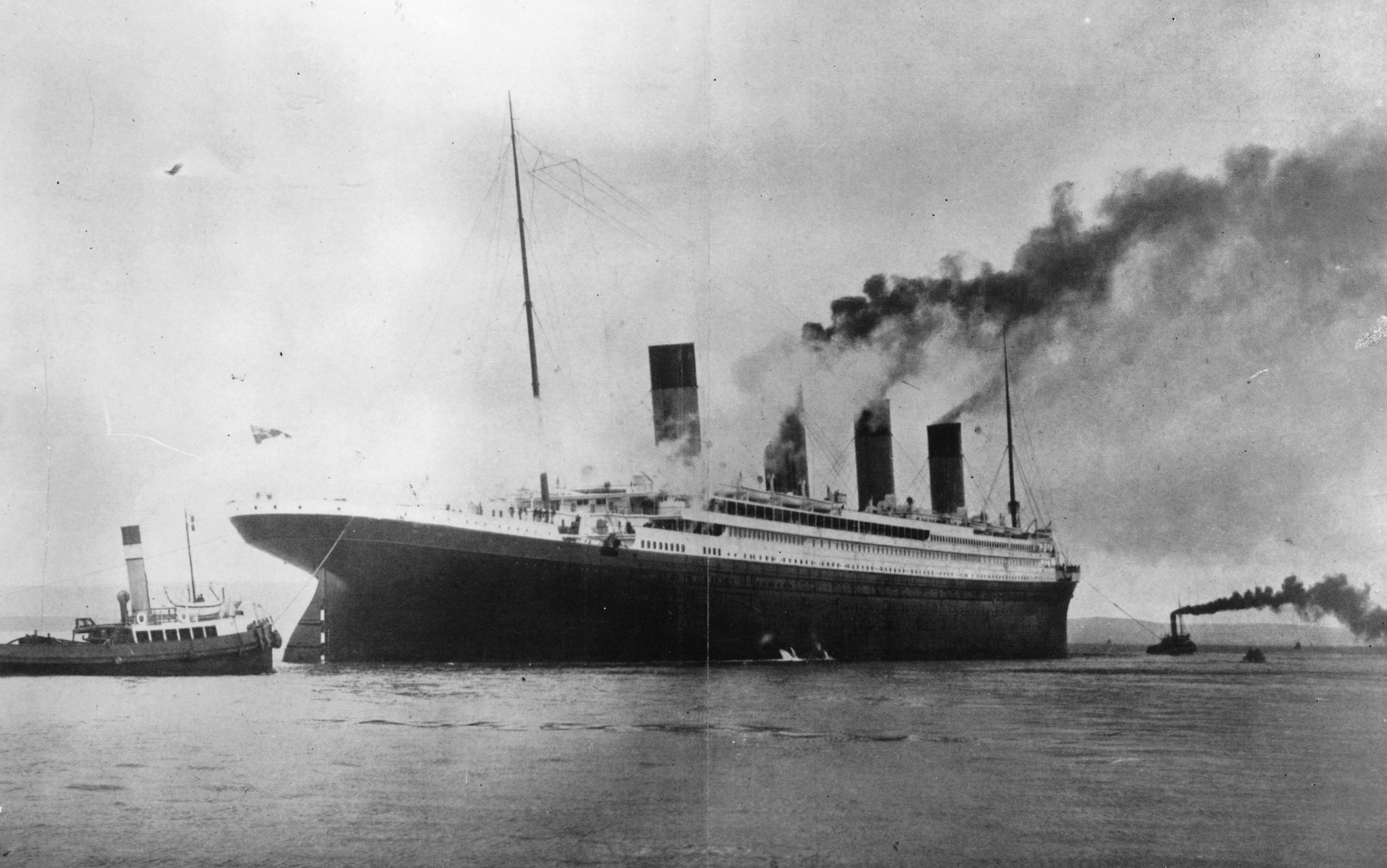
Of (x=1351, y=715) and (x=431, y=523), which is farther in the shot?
(x=431, y=523)

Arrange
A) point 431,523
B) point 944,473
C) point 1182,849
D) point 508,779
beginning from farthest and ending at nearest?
point 944,473, point 431,523, point 508,779, point 1182,849

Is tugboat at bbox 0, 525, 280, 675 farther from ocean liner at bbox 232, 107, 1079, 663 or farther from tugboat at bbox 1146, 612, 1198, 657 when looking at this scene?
tugboat at bbox 1146, 612, 1198, 657

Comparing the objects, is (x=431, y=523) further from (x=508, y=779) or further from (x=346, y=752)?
(x=508, y=779)

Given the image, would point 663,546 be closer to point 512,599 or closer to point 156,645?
point 512,599

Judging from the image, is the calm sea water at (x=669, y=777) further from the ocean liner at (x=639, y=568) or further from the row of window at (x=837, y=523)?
the row of window at (x=837, y=523)

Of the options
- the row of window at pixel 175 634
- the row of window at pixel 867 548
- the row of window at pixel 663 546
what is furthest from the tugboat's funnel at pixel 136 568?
the row of window at pixel 867 548

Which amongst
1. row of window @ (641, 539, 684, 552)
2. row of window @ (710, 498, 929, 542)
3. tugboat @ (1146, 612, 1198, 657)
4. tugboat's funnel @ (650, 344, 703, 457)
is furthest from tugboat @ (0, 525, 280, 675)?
tugboat @ (1146, 612, 1198, 657)

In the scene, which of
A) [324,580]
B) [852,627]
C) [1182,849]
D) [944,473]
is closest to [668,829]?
[1182,849]
